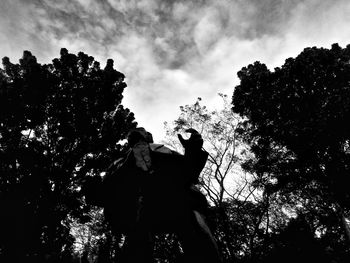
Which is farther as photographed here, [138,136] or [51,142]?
[51,142]

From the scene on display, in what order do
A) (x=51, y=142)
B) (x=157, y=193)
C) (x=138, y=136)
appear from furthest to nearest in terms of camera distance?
(x=51, y=142), (x=138, y=136), (x=157, y=193)

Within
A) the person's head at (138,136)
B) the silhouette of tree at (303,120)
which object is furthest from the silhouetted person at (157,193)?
the silhouette of tree at (303,120)

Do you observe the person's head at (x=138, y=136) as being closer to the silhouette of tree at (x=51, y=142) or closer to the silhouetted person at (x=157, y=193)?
the silhouetted person at (x=157, y=193)

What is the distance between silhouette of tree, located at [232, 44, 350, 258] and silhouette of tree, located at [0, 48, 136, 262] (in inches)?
339

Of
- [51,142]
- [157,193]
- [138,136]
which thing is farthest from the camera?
[51,142]

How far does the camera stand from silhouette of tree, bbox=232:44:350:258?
47.3 feet

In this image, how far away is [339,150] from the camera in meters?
14.7

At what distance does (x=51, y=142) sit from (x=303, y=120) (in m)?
14.8

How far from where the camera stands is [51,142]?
550 inches

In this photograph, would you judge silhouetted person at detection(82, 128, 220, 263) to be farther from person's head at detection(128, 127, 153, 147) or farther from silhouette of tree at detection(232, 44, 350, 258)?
silhouette of tree at detection(232, 44, 350, 258)

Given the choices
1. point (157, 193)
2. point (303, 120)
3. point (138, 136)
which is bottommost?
point (157, 193)

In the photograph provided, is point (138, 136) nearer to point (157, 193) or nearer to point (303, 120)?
point (157, 193)

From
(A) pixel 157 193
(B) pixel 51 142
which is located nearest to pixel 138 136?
(A) pixel 157 193

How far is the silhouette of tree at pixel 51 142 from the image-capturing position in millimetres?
11555
